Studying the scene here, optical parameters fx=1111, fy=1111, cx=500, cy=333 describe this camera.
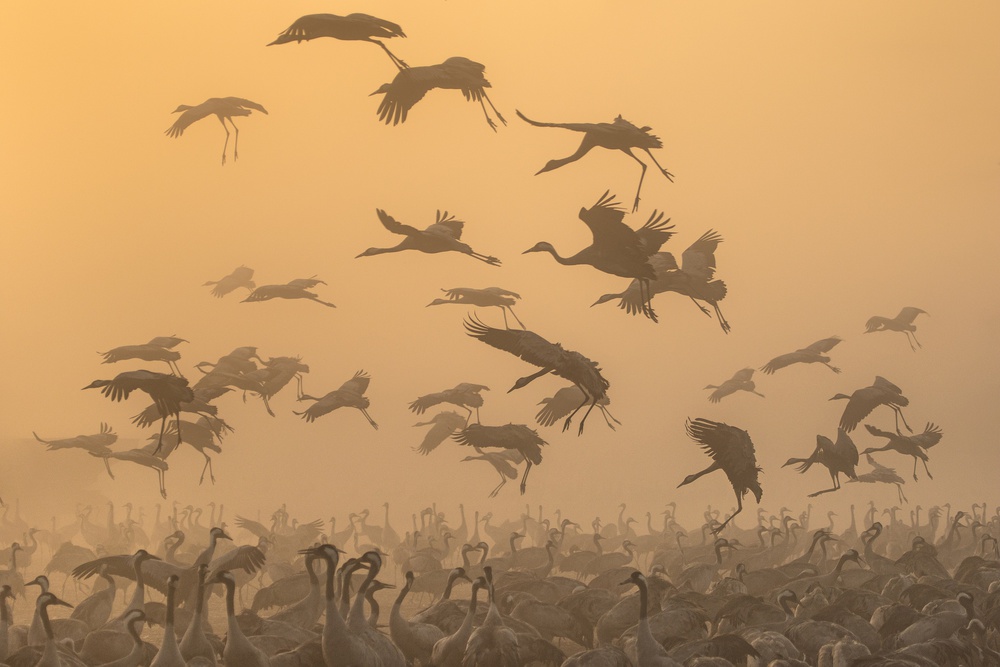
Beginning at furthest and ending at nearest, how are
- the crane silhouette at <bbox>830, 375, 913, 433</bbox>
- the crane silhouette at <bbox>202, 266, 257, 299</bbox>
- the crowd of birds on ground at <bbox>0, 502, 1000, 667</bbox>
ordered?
the crane silhouette at <bbox>202, 266, 257, 299</bbox>, the crane silhouette at <bbox>830, 375, 913, 433</bbox>, the crowd of birds on ground at <bbox>0, 502, 1000, 667</bbox>

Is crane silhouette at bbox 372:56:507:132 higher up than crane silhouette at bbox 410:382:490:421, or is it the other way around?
crane silhouette at bbox 372:56:507:132

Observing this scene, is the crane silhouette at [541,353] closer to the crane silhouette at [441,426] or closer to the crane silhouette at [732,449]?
the crane silhouette at [732,449]

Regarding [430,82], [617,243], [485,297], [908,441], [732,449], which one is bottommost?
[908,441]

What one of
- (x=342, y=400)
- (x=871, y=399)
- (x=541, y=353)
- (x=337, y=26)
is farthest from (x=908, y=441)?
(x=337, y=26)

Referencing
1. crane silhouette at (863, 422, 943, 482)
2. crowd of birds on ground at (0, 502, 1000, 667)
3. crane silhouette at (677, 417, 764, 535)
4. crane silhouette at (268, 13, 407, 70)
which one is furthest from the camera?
crane silhouette at (863, 422, 943, 482)

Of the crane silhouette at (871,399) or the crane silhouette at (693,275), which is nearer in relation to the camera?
the crane silhouette at (693,275)

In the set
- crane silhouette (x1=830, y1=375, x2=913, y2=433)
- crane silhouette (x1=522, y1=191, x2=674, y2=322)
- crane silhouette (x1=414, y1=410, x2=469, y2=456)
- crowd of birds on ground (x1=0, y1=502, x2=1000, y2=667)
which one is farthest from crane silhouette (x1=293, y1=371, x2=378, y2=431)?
crane silhouette (x1=830, y1=375, x2=913, y2=433)

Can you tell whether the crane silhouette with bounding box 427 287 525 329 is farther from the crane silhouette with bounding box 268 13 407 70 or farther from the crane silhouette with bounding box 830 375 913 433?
the crane silhouette with bounding box 830 375 913 433

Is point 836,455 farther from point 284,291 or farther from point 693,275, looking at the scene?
point 284,291

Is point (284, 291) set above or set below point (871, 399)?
above

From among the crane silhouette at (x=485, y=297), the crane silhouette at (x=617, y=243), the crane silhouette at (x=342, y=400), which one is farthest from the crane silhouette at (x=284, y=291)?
the crane silhouette at (x=617, y=243)

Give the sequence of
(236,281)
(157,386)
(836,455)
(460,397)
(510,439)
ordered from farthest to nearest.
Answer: (236,281), (460,397), (836,455), (510,439), (157,386)

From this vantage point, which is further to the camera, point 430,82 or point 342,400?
point 342,400

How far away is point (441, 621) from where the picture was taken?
1422 cm
